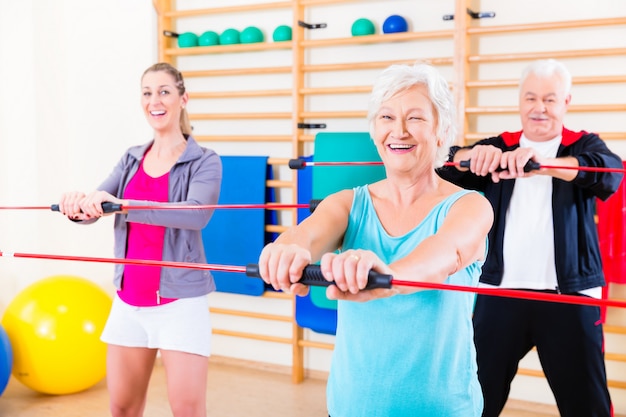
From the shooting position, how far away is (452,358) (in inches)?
60.2

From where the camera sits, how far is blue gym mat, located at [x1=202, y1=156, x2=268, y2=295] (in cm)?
422

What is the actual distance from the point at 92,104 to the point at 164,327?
2627 mm

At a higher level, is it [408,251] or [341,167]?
[341,167]

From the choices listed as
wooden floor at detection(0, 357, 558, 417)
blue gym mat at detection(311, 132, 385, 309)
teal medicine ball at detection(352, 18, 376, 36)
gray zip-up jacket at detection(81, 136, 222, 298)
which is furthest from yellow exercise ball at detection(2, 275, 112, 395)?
teal medicine ball at detection(352, 18, 376, 36)

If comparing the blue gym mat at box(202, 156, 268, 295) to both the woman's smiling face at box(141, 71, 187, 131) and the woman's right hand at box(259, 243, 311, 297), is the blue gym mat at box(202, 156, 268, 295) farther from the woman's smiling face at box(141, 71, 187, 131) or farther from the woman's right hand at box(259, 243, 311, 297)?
the woman's right hand at box(259, 243, 311, 297)

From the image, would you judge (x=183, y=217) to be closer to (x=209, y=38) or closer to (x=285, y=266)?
(x=285, y=266)

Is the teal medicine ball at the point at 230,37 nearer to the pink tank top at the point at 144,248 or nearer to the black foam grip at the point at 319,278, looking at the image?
the pink tank top at the point at 144,248

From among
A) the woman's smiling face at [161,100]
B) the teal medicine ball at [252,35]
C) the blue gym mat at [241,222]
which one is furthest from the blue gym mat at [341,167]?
the woman's smiling face at [161,100]

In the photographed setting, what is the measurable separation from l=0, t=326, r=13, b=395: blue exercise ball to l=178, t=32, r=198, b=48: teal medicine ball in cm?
192

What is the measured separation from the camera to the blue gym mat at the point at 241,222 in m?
4.22

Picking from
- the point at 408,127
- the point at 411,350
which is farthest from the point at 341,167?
the point at 411,350

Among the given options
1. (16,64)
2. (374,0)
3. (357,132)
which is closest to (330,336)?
(357,132)

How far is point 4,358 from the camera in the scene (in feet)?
11.6

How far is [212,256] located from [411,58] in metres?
1.60
